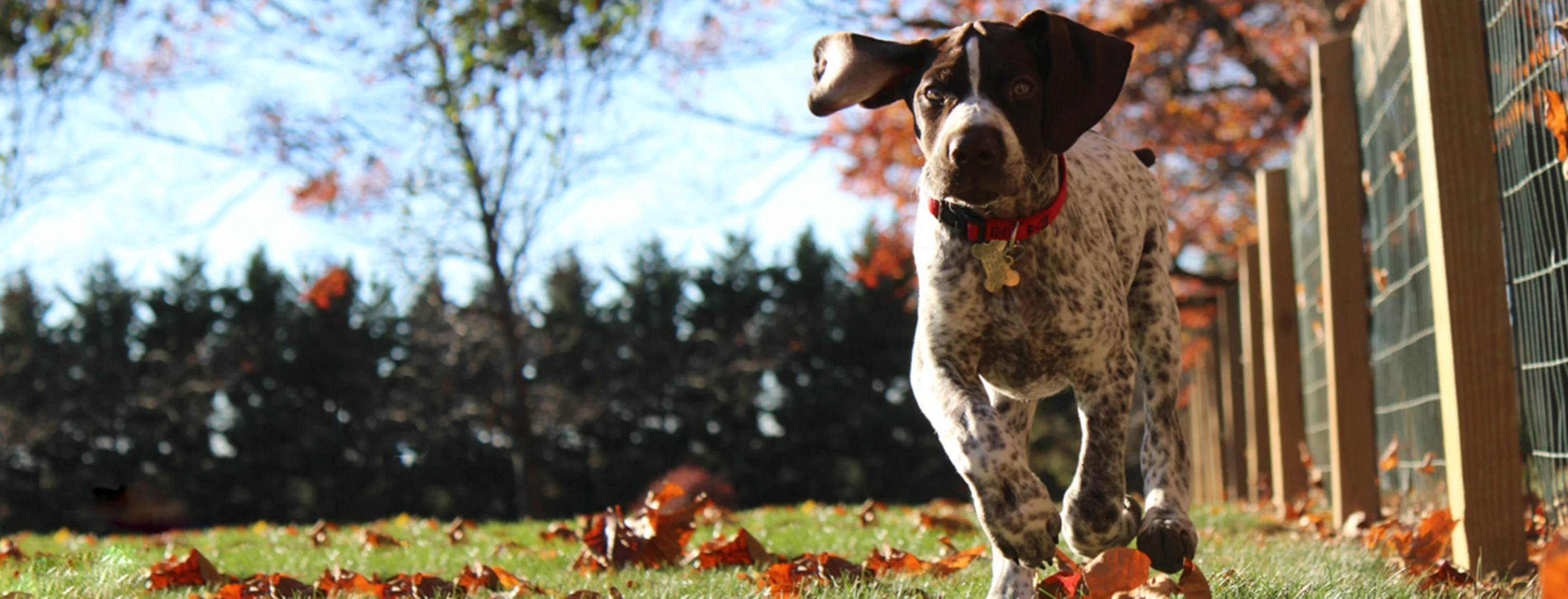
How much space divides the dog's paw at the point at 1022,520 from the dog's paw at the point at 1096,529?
212mm

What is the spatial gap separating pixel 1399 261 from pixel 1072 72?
10.8 feet

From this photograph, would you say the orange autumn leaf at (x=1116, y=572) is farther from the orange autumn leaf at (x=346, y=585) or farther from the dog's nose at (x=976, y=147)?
the orange autumn leaf at (x=346, y=585)

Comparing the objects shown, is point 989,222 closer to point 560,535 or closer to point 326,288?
point 560,535

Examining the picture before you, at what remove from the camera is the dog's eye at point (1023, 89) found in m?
2.59

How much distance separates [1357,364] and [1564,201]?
1.93 m

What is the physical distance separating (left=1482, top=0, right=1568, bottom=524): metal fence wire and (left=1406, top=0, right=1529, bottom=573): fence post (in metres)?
0.13

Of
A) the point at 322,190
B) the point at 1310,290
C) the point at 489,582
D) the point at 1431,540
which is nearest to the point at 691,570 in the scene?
the point at 489,582

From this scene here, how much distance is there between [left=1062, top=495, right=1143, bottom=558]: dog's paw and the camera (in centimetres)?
261

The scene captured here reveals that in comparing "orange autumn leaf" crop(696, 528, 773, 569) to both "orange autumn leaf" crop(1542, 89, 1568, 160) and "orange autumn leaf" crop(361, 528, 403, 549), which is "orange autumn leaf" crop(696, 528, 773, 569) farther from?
"orange autumn leaf" crop(1542, 89, 1568, 160)

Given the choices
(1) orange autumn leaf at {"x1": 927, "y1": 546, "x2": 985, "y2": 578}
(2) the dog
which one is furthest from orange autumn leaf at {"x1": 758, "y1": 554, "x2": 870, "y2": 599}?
(2) the dog

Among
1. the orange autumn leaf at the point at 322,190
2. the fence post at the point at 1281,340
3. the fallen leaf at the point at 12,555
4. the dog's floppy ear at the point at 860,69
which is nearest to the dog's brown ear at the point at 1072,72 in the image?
the dog's floppy ear at the point at 860,69

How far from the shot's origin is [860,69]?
2.73 meters

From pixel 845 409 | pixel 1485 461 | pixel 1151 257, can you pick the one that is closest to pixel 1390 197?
pixel 1485 461

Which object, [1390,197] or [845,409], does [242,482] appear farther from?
[1390,197]
